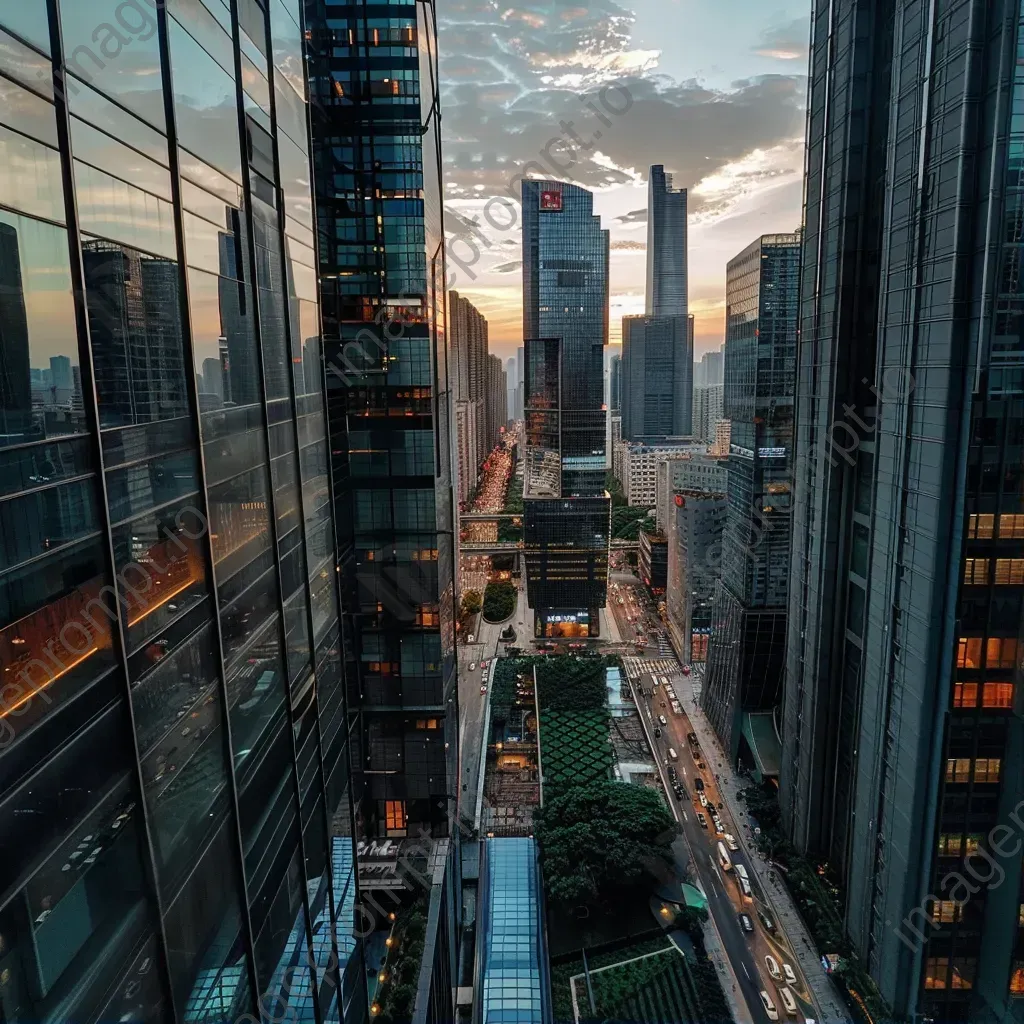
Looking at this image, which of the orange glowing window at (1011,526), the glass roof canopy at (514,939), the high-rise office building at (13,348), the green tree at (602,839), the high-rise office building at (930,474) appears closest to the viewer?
the high-rise office building at (13,348)

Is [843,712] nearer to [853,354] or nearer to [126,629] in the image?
[853,354]

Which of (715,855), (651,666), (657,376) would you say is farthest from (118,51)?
(657,376)

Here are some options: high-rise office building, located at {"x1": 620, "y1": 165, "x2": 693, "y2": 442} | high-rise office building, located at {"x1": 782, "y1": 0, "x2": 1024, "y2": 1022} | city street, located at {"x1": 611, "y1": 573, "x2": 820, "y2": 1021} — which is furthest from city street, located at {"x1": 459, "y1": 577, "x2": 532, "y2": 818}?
high-rise office building, located at {"x1": 620, "y1": 165, "x2": 693, "y2": 442}

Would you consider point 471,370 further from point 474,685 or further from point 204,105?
point 204,105

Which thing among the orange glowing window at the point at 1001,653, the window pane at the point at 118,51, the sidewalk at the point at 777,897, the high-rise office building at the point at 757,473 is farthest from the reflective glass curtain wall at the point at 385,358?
the high-rise office building at the point at 757,473

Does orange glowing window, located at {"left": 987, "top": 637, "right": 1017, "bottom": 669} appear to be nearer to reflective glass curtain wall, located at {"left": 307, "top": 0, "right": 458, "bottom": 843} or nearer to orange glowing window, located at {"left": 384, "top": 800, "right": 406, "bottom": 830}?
reflective glass curtain wall, located at {"left": 307, "top": 0, "right": 458, "bottom": 843}

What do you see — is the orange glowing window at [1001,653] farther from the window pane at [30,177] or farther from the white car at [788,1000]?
the window pane at [30,177]
